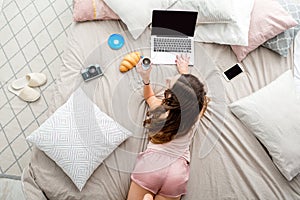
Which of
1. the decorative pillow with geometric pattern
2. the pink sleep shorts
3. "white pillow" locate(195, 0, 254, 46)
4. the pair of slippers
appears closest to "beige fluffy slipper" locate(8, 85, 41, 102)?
the pair of slippers

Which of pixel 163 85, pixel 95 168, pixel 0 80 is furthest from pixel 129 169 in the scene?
pixel 0 80

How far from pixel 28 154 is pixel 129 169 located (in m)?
0.70

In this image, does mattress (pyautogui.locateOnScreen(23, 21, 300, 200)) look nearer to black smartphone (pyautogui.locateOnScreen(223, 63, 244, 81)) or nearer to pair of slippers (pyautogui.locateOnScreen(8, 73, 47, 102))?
black smartphone (pyautogui.locateOnScreen(223, 63, 244, 81))

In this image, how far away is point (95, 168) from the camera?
159 cm

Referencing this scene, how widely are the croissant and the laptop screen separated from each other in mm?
169

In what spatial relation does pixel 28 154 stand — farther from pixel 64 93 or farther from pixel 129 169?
pixel 129 169

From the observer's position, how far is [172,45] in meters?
1.86

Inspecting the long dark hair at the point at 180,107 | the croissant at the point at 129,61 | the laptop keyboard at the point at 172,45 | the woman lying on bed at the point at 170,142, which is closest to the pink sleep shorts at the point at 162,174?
the woman lying on bed at the point at 170,142

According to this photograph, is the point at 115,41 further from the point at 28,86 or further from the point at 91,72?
the point at 28,86

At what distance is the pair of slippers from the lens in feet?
6.80

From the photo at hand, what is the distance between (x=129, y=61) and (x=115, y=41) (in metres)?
0.15

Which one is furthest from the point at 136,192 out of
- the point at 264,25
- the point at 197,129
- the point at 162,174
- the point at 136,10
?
the point at 264,25

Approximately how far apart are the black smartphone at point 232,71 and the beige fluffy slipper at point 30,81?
107 centimetres

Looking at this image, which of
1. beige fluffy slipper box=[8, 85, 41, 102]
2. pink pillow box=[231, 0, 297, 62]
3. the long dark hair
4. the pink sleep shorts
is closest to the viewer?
the long dark hair
